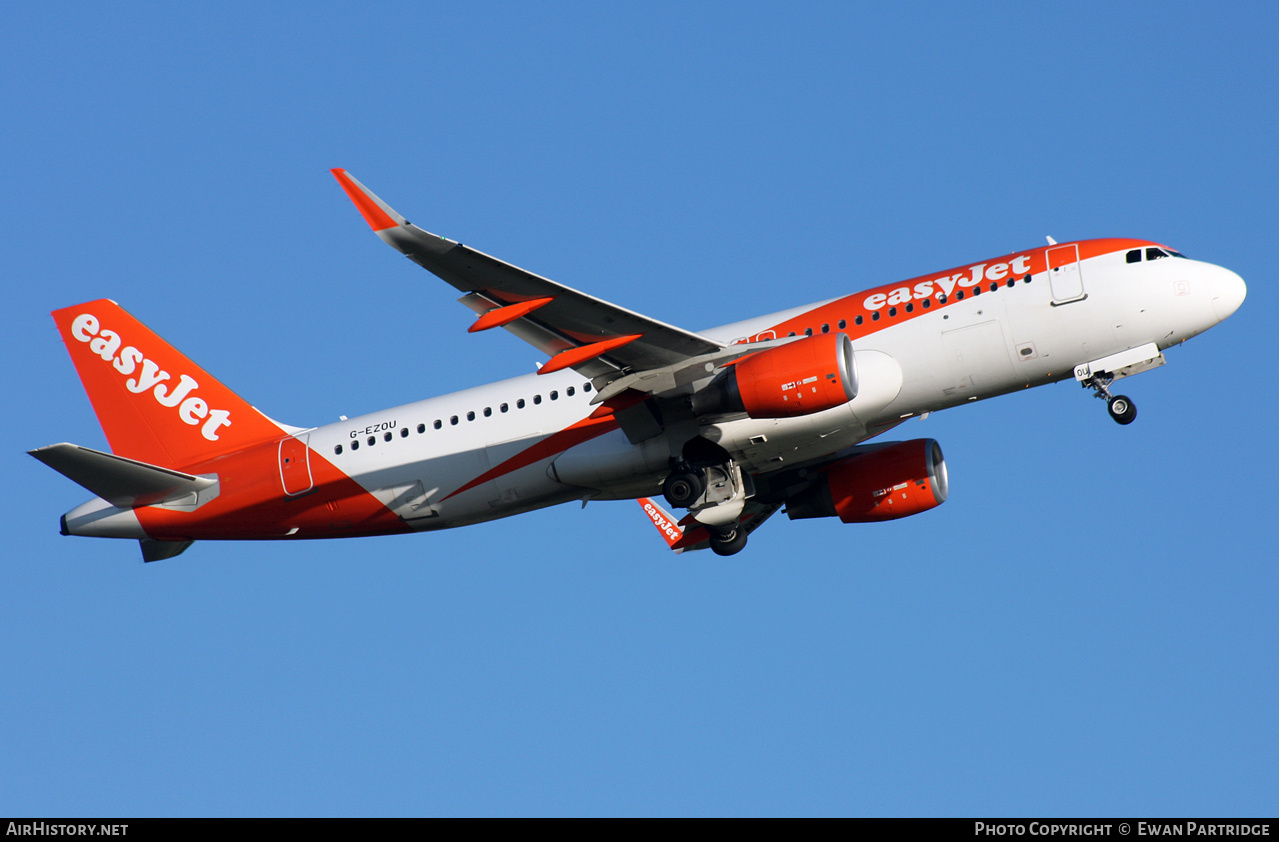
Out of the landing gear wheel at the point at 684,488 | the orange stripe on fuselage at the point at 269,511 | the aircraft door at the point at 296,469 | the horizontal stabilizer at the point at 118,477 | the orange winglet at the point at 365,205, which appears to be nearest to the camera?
the orange winglet at the point at 365,205

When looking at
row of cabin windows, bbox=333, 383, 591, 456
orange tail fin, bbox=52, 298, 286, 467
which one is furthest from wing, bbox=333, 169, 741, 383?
orange tail fin, bbox=52, 298, 286, 467

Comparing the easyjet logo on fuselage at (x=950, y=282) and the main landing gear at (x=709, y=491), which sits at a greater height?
the easyjet logo on fuselage at (x=950, y=282)

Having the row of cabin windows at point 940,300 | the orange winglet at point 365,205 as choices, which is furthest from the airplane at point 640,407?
the orange winglet at point 365,205

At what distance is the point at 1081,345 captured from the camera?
2867cm

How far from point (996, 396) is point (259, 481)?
1878cm

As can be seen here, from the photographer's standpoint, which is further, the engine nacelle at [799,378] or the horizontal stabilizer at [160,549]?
the horizontal stabilizer at [160,549]

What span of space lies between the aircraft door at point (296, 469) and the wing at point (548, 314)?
8432 millimetres

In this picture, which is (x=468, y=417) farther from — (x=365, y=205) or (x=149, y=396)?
(x=149, y=396)

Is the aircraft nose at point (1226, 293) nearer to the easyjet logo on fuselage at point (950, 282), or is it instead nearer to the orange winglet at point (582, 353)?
the easyjet logo on fuselage at point (950, 282)

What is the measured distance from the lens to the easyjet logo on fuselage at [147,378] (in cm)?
3441

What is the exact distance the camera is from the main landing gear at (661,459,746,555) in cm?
2984

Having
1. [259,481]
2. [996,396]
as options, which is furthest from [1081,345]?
[259,481]

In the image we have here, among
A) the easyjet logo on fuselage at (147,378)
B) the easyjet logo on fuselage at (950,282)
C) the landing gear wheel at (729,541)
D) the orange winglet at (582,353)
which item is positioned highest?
the easyjet logo on fuselage at (147,378)
